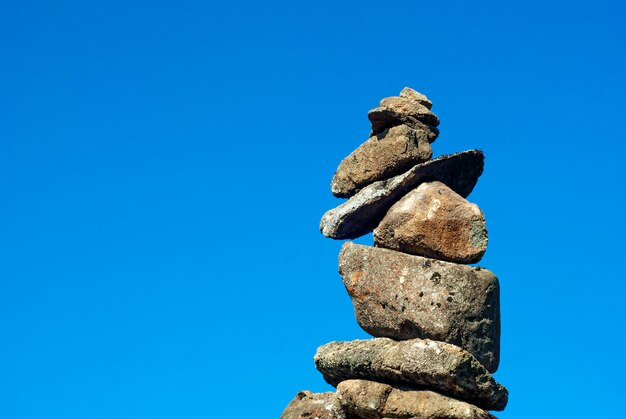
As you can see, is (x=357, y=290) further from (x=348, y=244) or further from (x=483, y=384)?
(x=483, y=384)

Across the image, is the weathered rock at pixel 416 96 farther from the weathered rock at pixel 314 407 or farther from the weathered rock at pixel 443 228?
the weathered rock at pixel 314 407

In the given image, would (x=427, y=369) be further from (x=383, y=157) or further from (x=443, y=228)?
(x=383, y=157)

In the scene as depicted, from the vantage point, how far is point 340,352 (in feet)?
98.1

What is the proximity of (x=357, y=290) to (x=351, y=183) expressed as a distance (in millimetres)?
2902

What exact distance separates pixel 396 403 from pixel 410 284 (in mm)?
2788

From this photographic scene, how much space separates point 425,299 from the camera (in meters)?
28.7

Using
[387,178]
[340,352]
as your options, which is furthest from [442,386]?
[387,178]

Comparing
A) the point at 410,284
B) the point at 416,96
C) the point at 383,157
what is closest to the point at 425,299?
the point at 410,284

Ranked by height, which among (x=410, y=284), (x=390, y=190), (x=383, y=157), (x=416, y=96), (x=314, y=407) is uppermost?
(x=416, y=96)

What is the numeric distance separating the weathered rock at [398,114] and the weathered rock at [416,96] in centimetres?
22

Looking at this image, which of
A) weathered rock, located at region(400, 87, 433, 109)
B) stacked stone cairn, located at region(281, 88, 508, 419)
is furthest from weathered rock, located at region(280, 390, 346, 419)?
weathered rock, located at region(400, 87, 433, 109)

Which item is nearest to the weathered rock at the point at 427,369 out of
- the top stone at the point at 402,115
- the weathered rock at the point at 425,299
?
the weathered rock at the point at 425,299

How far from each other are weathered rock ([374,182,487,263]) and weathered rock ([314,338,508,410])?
227 centimetres

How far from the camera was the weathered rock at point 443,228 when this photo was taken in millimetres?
29078
